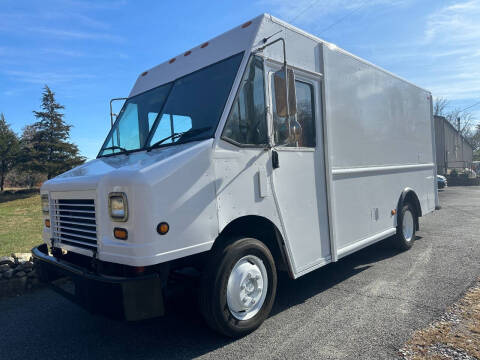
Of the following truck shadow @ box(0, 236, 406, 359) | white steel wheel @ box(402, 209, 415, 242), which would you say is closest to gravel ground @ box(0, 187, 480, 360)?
truck shadow @ box(0, 236, 406, 359)

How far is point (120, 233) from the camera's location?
272 centimetres

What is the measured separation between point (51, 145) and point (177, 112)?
1053 inches

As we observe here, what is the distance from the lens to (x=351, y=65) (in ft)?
16.3

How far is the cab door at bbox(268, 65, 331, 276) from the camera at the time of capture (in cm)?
368

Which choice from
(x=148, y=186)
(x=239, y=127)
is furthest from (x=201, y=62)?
(x=148, y=186)

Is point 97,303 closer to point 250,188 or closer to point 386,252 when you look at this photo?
point 250,188

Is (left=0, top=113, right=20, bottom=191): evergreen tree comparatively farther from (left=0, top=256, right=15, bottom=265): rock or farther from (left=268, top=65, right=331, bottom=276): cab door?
(left=268, top=65, right=331, bottom=276): cab door

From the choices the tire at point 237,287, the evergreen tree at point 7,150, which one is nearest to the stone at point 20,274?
the tire at point 237,287

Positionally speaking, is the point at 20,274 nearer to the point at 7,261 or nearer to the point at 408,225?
the point at 7,261

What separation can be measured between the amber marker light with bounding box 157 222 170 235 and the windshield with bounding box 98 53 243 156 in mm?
932

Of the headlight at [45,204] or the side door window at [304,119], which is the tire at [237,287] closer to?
the side door window at [304,119]

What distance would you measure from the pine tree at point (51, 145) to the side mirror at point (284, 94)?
85.9 feet

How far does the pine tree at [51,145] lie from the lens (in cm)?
2612

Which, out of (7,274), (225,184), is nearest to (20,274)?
(7,274)
